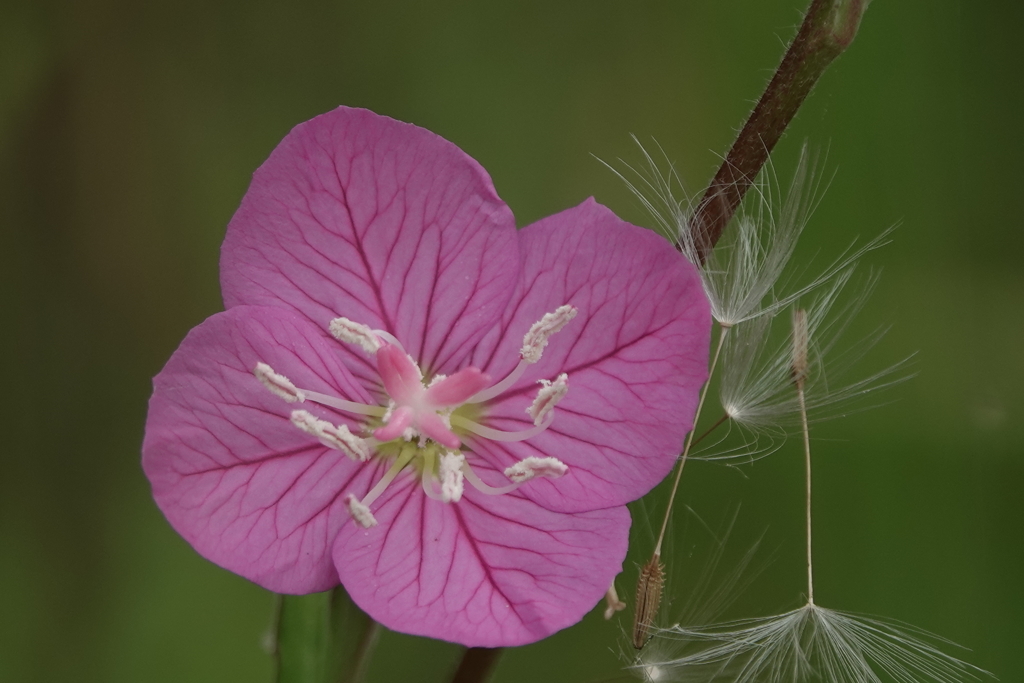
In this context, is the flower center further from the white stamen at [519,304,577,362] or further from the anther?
the anther

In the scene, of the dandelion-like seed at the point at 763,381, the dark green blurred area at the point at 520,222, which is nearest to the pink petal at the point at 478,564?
the dandelion-like seed at the point at 763,381

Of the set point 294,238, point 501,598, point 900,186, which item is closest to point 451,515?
point 501,598

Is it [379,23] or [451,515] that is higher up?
[379,23]

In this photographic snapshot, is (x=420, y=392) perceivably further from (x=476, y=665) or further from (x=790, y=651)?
(x=790, y=651)

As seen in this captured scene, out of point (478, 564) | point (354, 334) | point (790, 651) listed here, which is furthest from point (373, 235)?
point (790, 651)

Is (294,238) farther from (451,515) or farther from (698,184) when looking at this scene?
(698,184)

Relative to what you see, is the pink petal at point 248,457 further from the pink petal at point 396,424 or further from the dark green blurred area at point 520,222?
the dark green blurred area at point 520,222
